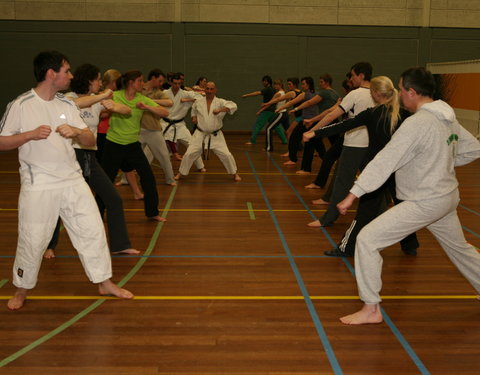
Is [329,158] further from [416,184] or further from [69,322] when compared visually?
[69,322]

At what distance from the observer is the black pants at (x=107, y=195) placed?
16.7 feet

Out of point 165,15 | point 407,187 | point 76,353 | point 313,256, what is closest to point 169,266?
point 313,256

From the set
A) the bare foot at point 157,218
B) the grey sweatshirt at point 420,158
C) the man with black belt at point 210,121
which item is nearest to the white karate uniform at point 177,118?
the man with black belt at point 210,121

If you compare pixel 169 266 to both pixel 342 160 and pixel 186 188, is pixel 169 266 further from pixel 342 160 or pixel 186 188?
pixel 186 188

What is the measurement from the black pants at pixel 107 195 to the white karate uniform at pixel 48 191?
1.01 metres

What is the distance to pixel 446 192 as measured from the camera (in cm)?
373

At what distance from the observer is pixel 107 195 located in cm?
523

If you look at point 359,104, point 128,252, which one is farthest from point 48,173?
point 359,104

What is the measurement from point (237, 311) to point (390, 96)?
2.33m

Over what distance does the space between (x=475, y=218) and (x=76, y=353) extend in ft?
18.2

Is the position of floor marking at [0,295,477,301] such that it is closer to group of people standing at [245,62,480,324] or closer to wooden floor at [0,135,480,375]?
wooden floor at [0,135,480,375]

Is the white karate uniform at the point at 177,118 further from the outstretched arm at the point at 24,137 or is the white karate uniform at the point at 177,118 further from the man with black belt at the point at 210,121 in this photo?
the outstretched arm at the point at 24,137

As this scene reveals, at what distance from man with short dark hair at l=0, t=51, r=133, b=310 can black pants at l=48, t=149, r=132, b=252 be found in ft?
3.43

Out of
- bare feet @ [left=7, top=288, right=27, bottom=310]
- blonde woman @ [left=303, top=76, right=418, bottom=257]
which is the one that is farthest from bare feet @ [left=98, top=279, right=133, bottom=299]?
blonde woman @ [left=303, top=76, right=418, bottom=257]
